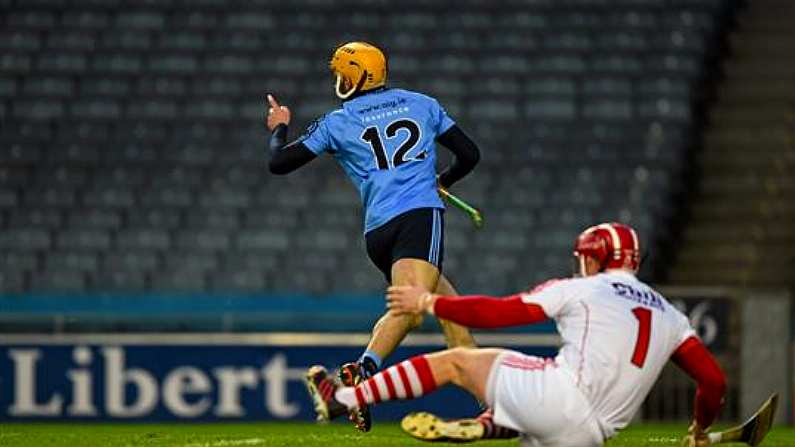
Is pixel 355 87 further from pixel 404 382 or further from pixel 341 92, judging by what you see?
pixel 404 382

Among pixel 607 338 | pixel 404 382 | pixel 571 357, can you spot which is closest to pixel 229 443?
→ pixel 404 382

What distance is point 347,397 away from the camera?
7.27 m

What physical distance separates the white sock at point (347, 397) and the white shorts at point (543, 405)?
60cm

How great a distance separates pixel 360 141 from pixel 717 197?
30.1 feet

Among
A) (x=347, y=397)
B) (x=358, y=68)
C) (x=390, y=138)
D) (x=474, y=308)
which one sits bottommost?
(x=347, y=397)

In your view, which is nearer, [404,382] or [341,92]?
[404,382]

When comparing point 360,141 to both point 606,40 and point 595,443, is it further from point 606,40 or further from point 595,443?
point 606,40

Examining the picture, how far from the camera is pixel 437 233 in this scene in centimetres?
876

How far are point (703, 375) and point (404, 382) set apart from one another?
3.73 ft

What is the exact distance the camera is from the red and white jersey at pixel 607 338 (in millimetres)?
6742

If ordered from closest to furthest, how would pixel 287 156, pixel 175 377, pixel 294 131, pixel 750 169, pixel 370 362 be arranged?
1. pixel 370 362
2. pixel 287 156
3. pixel 175 377
4. pixel 294 131
5. pixel 750 169

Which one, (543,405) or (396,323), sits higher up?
(396,323)

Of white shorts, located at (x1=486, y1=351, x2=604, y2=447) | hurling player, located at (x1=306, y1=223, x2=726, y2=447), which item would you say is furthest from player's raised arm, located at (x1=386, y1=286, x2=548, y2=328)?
white shorts, located at (x1=486, y1=351, x2=604, y2=447)

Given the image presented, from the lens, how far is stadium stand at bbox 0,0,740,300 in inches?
642
